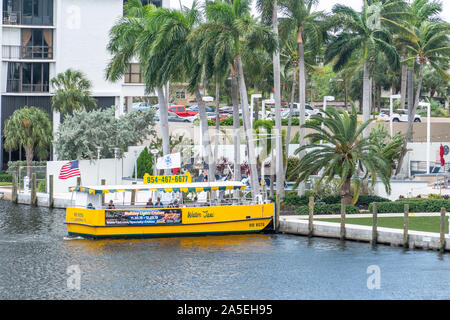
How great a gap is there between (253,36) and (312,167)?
31.1 feet

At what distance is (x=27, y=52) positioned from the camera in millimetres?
87875

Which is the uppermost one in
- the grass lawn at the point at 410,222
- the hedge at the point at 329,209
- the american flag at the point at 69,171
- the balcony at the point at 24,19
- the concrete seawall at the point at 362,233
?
the balcony at the point at 24,19

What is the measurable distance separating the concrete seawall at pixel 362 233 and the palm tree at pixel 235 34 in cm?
439

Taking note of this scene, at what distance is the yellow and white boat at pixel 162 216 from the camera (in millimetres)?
50406

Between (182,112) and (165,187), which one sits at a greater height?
(182,112)

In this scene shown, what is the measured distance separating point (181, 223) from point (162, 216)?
4.03ft

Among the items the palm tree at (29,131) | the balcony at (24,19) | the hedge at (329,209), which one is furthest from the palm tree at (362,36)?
the balcony at (24,19)

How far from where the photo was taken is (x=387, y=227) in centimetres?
4931

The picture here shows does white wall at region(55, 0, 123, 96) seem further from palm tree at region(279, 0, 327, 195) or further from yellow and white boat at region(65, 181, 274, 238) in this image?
yellow and white boat at region(65, 181, 274, 238)

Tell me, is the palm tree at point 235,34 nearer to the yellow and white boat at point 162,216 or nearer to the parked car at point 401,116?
the yellow and white boat at point 162,216

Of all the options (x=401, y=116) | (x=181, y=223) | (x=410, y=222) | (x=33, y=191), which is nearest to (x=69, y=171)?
(x=33, y=191)

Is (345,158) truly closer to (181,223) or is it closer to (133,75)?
(181,223)

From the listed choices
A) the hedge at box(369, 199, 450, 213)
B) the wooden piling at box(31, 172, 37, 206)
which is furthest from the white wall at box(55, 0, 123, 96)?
the hedge at box(369, 199, 450, 213)

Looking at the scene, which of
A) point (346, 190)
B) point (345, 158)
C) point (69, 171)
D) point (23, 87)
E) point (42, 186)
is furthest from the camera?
point (23, 87)
